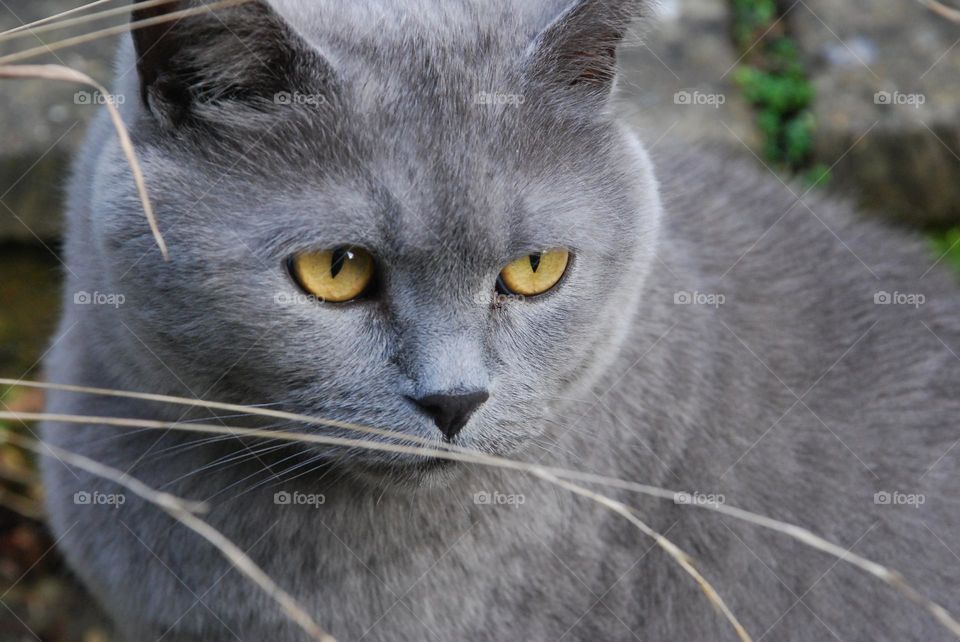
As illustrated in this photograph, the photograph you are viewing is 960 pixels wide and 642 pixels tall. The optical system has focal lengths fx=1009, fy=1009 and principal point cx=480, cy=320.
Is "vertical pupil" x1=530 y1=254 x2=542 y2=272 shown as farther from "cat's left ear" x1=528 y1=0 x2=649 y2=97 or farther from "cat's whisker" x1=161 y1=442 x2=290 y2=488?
"cat's whisker" x1=161 y1=442 x2=290 y2=488

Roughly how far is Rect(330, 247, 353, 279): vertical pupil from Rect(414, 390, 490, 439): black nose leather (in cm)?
20

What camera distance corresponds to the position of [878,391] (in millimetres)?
1898

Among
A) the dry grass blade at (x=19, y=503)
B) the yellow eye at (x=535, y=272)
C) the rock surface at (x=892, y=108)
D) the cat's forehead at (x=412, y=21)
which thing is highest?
the cat's forehead at (x=412, y=21)

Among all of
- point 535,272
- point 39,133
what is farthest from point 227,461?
point 39,133

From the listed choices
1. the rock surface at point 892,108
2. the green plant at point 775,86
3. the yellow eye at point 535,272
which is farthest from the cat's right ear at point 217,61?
the rock surface at point 892,108

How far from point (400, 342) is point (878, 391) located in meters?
A: 1.04

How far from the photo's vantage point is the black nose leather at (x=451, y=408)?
127cm

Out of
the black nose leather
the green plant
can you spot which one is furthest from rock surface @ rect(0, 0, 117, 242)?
the green plant

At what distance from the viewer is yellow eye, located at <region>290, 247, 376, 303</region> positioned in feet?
4.31

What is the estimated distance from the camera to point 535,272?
1.44 metres

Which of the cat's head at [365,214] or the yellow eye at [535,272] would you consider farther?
the yellow eye at [535,272]

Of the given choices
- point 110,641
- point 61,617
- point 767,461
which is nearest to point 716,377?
point 767,461

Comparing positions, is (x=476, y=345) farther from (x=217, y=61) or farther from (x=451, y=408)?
(x=217, y=61)

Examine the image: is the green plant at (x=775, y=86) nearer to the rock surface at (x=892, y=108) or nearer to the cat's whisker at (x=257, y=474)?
the rock surface at (x=892, y=108)
